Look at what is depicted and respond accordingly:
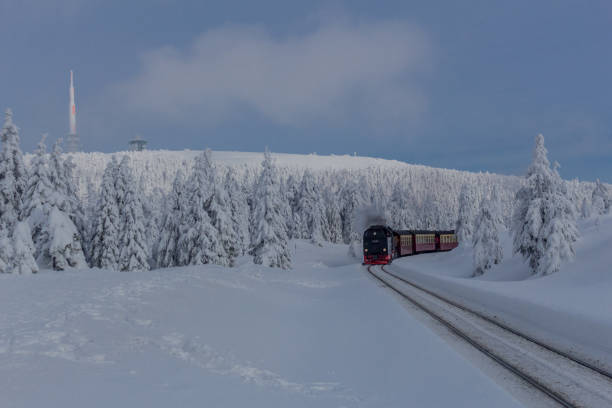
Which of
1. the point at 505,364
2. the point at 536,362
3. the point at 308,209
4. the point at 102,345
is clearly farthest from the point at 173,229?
the point at 308,209

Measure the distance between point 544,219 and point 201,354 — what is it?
2805cm

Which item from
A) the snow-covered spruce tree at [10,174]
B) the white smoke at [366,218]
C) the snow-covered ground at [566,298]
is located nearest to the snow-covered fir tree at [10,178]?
the snow-covered spruce tree at [10,174]

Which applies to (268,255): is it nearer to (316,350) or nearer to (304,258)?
(316,350)

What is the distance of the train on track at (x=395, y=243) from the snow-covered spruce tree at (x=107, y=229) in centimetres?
2732

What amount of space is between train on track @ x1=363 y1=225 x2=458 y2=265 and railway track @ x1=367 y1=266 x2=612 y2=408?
3450cm

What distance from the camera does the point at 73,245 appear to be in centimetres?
3056

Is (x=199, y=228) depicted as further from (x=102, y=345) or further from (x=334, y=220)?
(x=334, y=220)

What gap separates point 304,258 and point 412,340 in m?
54.9

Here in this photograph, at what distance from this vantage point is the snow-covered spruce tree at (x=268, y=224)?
37.2 metres

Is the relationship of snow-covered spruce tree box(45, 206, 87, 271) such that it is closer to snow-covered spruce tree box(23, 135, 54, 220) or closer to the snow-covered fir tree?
snow-covered spruce tree box(23, 135, 54, 220)

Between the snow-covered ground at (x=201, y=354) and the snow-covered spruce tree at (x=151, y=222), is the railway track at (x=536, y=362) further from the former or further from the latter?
the snow-covered spruce tree at (x=151, y=222)

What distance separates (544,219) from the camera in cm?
2988

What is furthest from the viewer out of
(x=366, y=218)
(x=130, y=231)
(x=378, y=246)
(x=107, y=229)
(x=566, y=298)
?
(x=366, y=218)

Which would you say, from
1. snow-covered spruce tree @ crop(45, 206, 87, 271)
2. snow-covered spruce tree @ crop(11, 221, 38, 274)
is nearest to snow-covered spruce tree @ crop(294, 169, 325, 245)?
snow-covered spruce tree @ crop(45, 206, 87, 271)
